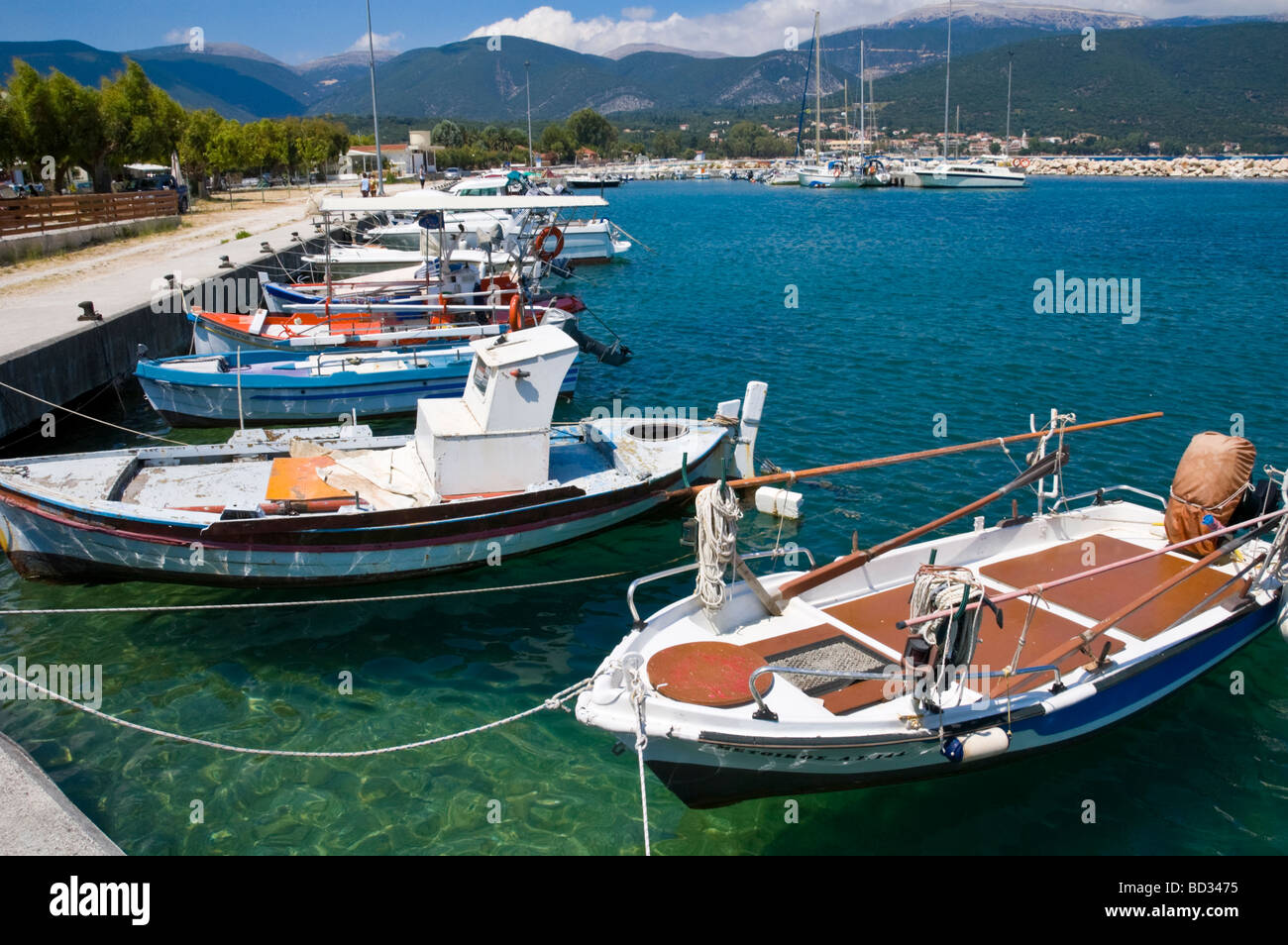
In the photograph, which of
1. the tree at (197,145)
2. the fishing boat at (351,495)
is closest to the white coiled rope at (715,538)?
the fishing boat at (351,495)

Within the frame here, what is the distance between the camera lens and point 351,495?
12.5m

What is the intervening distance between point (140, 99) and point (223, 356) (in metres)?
40.7

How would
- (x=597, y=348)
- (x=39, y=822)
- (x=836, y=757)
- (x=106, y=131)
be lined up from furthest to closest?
(x=106, y=131) < (x=597, y=348) < (x=836, y=757) < (x=39, y=822)

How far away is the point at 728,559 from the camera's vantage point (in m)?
8.79

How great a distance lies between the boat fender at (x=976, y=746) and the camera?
7684 millimetres

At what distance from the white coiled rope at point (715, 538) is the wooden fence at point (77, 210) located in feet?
105

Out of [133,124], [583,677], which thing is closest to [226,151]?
[133,124]

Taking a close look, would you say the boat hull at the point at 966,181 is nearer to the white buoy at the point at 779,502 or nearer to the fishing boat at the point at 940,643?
the white buoy at the point at 779,502

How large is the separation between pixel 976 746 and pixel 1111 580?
168 inches

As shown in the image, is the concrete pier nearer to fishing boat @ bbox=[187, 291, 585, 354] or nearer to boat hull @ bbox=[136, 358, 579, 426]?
boat hull @ bbox=[136, 358, 579, 426]

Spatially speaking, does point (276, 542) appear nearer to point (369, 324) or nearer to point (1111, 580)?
point (1111, 580)

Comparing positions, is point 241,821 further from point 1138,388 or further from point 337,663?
point 1138,388
